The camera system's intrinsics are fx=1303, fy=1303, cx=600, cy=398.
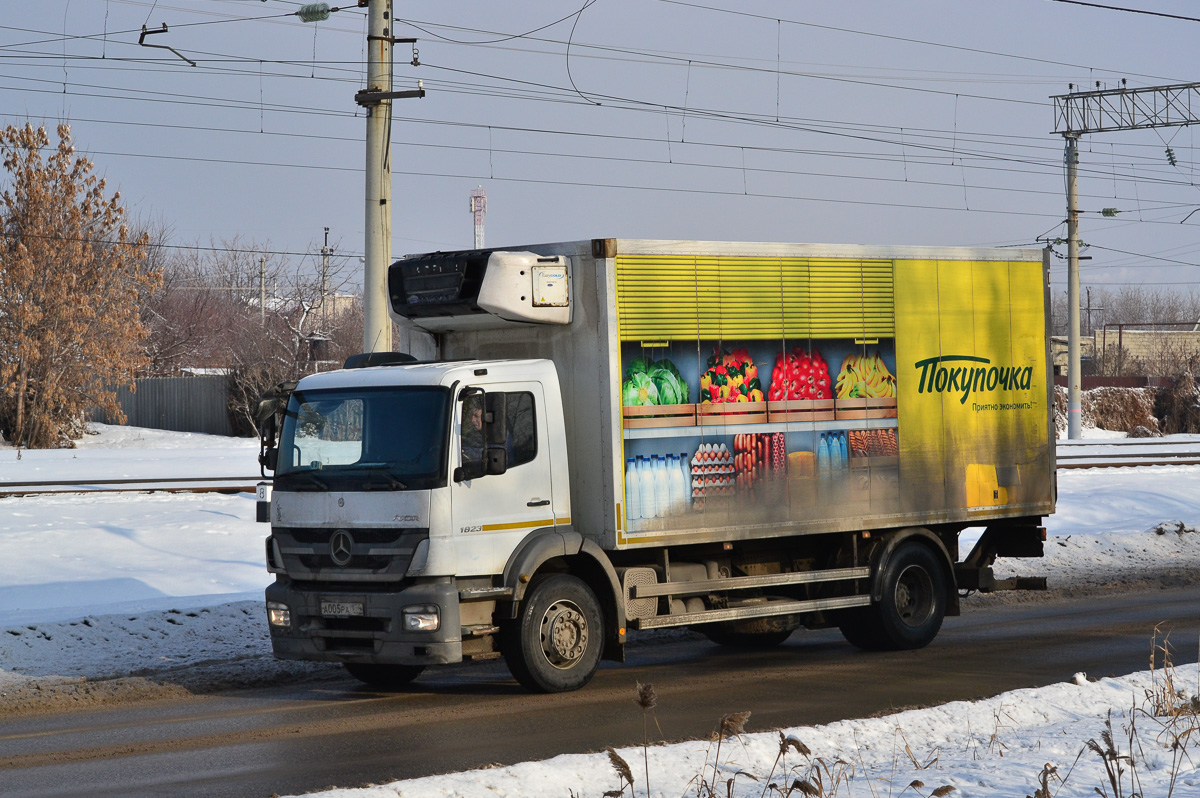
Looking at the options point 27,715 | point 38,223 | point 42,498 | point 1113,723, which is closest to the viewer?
point 1113,723

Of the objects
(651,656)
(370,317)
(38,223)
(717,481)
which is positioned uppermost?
(38,223)

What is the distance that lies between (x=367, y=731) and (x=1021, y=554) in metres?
7.37

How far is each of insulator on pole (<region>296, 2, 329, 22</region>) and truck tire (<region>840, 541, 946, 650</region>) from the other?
36.0 ft

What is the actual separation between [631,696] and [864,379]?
371cm

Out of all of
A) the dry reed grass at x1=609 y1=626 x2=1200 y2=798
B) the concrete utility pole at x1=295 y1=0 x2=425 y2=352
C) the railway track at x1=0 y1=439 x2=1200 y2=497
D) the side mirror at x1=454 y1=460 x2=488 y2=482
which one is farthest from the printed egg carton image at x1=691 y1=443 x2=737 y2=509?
the railway track at x1=0 y1=439 x2=1200 y2=497

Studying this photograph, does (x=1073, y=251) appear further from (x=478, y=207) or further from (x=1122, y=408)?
(x=478, y=207)

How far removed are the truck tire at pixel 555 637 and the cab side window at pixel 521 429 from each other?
942 millimetres

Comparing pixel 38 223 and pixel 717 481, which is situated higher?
pixel 38 223

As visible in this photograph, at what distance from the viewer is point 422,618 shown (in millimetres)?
9094

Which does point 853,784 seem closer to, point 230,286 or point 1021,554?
point 1021,554

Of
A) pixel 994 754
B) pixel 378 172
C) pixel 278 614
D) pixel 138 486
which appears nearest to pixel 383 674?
pixel 278 614

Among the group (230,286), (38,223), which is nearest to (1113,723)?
(38,223)

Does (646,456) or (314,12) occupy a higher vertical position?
(314,12)

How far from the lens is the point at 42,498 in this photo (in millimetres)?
22469
